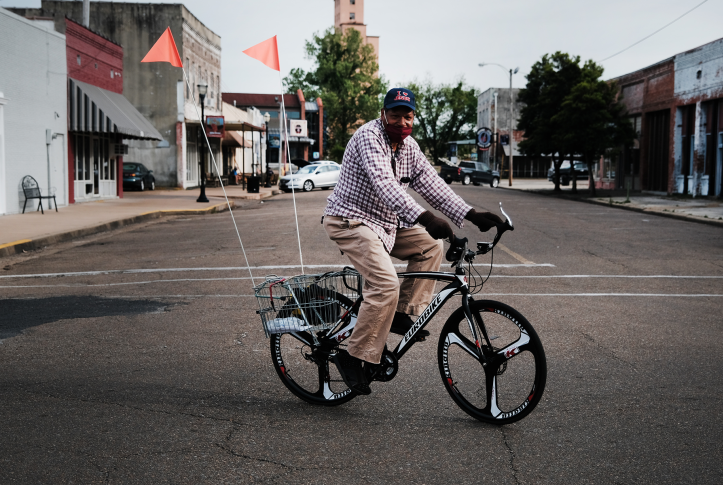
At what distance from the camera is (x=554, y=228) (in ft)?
59.5

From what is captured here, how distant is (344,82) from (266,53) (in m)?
80.0

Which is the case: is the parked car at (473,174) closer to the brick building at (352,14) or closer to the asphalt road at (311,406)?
the asphalt road at (311,406)

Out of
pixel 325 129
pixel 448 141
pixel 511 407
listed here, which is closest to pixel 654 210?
pixel 511 407

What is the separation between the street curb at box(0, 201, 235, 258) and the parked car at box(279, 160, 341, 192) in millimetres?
15382

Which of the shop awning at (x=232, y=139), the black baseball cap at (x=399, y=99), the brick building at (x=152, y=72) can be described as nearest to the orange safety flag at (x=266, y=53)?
the black baseball cap at (x=399, y=99)

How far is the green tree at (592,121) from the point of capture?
35.8 meters

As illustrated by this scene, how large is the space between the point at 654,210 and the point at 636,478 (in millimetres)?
23515

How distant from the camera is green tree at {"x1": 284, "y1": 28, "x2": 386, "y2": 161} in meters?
83.4

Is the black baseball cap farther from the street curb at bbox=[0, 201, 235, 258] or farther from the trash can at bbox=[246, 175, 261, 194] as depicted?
the trash can at bbox=[246, 175, 261, 194]

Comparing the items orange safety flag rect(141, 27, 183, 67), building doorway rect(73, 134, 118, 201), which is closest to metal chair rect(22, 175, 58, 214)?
building doorway rect(73, 134, 118, 201)

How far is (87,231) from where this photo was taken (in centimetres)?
1766

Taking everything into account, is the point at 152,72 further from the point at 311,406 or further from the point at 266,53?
the point at 311,406

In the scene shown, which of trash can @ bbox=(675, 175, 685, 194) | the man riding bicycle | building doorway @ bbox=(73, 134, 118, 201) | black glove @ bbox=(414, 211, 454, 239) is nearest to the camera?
black glove @ bbox=(414, 211, 454, 239)

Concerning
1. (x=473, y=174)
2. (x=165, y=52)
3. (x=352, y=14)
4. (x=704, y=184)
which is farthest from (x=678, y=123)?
(x=352, y=14)
